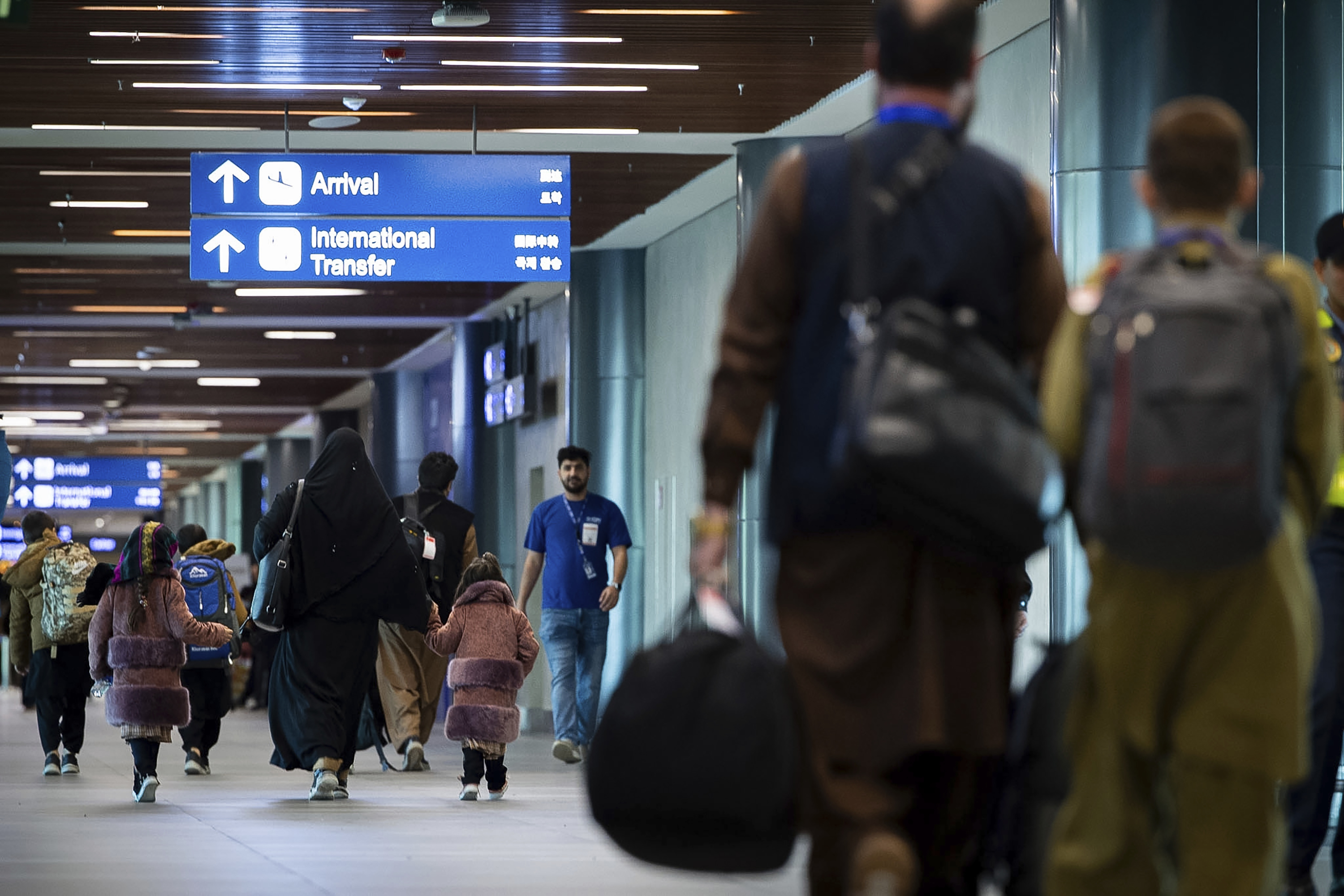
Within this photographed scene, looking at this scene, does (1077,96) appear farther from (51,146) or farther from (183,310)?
(183,310)

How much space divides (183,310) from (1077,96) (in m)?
13.9

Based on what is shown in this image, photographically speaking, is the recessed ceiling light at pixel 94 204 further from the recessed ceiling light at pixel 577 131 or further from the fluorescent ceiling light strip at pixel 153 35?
the fluorescent ceiling light strip at pixel 153 35

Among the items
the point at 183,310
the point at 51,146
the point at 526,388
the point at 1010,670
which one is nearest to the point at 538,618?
the point at 526,388

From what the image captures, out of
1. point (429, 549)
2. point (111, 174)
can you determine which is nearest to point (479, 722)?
point (429, 549)

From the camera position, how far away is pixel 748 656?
122 inches

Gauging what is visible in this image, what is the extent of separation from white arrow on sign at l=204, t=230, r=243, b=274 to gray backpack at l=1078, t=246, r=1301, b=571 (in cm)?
874

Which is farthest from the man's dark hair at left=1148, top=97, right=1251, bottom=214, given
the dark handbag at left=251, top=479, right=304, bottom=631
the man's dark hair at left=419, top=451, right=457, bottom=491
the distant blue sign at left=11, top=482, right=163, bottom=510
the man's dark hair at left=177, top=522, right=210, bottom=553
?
the distant blue sign at left=11, top=482, right=163, bottom=510

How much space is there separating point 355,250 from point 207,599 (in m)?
2.76

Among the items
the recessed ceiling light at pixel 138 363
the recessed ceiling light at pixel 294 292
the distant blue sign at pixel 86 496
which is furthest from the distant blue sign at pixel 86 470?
the recessed ceiling light at pixel 294 292

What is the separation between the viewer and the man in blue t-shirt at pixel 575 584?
13.4 metres

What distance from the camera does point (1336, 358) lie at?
17.2ft

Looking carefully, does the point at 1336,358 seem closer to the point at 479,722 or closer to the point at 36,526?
the point at 479,722

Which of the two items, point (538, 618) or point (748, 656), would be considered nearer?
point (748, 656)

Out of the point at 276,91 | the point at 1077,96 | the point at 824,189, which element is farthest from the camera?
the point at 276,91
